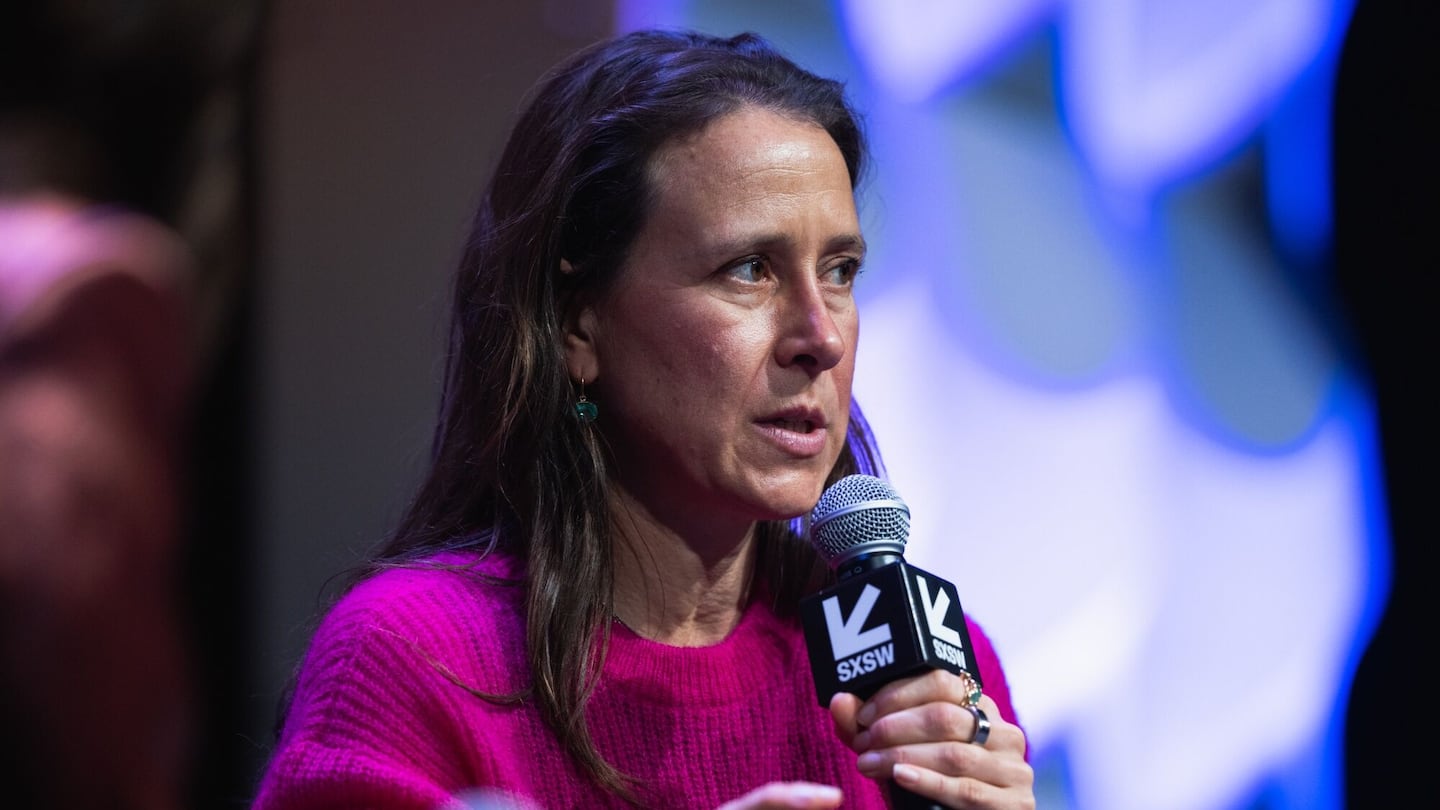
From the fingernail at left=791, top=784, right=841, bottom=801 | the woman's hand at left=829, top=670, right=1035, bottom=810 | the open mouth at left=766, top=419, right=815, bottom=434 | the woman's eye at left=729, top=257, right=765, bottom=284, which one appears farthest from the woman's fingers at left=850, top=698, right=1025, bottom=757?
the woman's eye at left=729, top=257, right=765, bottom=284

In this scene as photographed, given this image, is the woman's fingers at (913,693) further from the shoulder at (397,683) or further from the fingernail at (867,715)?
the shoulder at (397,683)

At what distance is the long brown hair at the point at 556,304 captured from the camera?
1815mm

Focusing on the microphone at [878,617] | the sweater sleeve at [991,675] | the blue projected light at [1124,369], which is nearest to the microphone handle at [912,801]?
the microphone at [878,617]

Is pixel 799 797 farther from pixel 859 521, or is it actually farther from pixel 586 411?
pixel 586 411

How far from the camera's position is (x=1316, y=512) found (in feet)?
9.80

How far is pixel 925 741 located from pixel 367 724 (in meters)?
0.63

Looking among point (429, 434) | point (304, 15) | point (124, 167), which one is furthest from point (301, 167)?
point (124, 167)

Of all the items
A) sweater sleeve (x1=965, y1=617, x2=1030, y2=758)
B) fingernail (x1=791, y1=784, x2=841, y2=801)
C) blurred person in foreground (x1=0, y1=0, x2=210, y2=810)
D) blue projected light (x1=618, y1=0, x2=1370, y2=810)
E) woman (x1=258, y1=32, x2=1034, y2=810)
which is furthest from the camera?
blue projected light (x1=618, y1=0, x2=1370, y2=810)

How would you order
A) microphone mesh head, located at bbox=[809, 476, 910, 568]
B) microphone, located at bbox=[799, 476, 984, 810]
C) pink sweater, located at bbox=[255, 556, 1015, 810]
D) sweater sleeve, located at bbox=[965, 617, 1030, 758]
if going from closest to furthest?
1. microphone, located at bbox=[799, 476, 984, 810]
2. microphone mesh head, located at bbox=[809, 476, 910, 568]
3. pink sweater, located at bbox=[255, 556, 1015, 810]
4. sweater sleeve, located at bbox=[965, 617, 1030, 758]

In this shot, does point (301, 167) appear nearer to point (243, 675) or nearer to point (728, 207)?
point (728, 207)

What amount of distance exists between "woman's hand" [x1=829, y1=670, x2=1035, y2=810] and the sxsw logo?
25 millimetres

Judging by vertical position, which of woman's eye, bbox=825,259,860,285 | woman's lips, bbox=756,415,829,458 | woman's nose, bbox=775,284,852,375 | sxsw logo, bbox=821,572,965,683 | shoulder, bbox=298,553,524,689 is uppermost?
woman's eye, bbox=825,259,860,285

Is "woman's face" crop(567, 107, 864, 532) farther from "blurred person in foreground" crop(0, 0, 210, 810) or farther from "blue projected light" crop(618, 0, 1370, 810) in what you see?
"blurred person in foreground" crop(0, 0, 210, 810)

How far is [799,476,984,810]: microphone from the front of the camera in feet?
4.25
